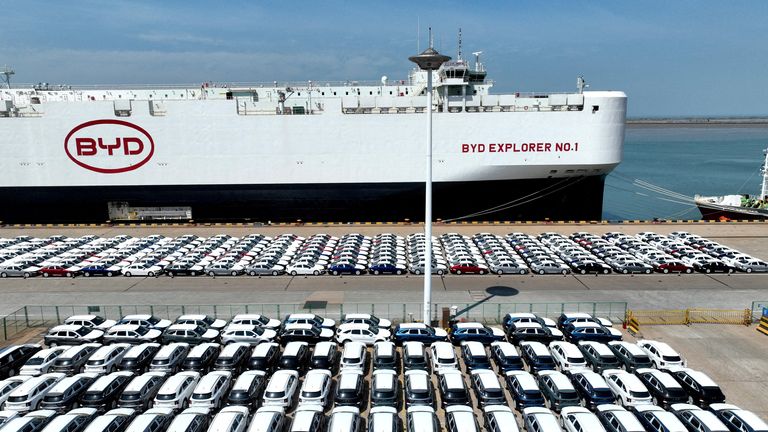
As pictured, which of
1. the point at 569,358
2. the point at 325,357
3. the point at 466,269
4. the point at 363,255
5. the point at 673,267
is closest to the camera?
the point at 569,358

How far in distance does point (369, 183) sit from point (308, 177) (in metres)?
5.00

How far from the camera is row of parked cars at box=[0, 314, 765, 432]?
11.4m

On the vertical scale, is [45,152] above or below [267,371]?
above

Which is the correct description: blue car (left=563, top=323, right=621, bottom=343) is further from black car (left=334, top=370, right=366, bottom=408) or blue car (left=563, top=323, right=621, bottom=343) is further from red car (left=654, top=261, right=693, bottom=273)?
red car (left=654, top=261, right=693, bottom=273)

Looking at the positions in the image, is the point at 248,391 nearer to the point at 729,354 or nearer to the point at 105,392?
the point at 105,392

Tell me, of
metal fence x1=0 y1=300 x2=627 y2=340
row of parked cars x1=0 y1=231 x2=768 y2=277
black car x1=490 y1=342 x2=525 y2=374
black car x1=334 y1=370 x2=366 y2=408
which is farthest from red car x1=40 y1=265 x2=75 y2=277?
black car x1=490 y1=342 x2=525 y2=374

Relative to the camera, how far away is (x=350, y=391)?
12.9 metres

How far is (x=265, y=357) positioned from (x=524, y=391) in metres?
7.84

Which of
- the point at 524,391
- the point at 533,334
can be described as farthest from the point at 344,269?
the point at 524,391

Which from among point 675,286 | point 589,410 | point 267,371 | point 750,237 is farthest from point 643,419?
point 750,237

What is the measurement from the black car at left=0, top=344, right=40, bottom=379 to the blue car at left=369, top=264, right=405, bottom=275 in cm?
1520

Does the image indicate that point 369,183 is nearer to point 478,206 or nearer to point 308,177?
point 308,177

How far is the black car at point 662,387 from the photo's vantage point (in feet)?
41.8

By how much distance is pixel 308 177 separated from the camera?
3841cm
